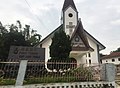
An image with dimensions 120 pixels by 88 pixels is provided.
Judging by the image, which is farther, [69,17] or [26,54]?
[69,17]

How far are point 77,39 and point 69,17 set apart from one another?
13.7 ft

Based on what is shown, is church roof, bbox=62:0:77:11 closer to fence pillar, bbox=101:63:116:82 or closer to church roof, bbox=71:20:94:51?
church roof, bbox=71:20:94:51

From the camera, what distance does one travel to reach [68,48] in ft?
36.7

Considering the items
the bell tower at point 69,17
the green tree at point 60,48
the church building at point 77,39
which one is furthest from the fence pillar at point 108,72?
the bell tower at point 69,17

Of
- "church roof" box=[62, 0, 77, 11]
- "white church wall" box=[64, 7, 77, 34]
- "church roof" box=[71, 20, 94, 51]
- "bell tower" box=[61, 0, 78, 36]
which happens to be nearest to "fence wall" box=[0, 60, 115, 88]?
"church roof" box=[71, 20, 94, 51]

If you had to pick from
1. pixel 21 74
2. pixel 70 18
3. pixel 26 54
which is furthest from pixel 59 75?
pixel 70 18

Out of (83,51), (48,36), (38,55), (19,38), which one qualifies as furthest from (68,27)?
(38,55)

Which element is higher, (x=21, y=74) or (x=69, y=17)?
(x=69, y=17)

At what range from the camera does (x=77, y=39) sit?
17875mm

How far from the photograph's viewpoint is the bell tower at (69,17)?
2020 centimetres

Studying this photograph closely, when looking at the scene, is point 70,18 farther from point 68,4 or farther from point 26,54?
point 26,54

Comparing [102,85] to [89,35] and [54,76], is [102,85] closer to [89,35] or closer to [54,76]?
[54,76]

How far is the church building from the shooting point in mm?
17641

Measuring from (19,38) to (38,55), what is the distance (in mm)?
14629
